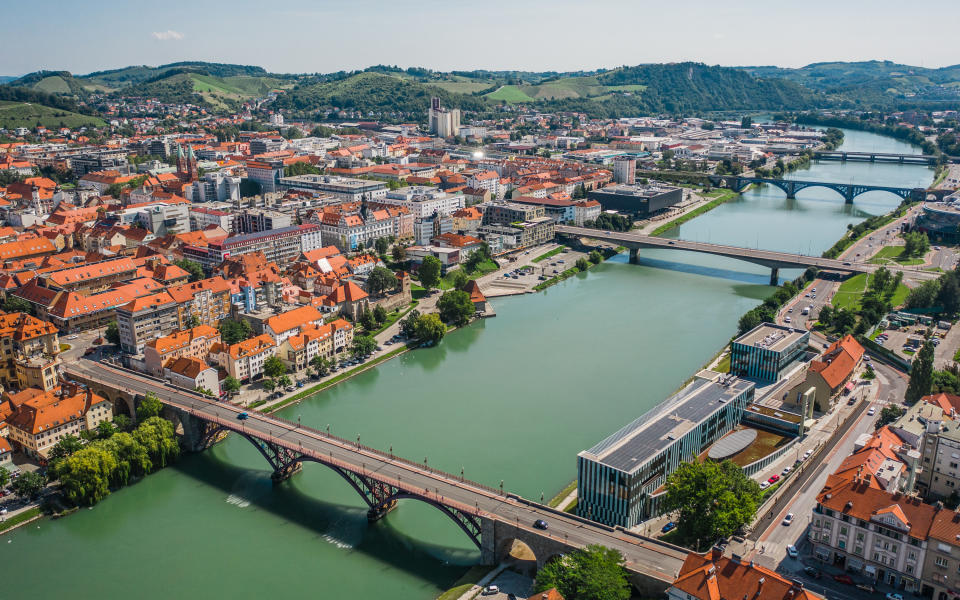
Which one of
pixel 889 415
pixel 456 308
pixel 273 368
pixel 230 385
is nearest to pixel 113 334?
pixel 230 385

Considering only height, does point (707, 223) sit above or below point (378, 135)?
below

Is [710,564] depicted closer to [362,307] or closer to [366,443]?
[366,443]

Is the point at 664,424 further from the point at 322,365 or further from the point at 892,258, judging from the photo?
the point at 892,258

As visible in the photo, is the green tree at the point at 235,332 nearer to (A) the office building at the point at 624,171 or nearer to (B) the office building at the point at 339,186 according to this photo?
(B) the office building at the point at 339,186

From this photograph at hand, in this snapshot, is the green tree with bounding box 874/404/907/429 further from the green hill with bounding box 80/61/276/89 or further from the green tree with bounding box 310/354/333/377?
the green hill with bounding box 80/61/276/89

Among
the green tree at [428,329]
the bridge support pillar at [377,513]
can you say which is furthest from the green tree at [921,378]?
the green tree at [428,329]

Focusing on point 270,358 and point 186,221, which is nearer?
point 270,358

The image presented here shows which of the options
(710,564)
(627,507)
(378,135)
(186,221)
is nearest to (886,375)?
(627,507)
